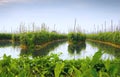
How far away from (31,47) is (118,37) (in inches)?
370

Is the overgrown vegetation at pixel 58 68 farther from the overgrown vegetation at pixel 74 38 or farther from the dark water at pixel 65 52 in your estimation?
the overgrown vegetation at pixel 74 38

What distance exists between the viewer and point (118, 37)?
84.7 ft

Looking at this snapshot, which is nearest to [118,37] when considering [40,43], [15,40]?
[40,43]

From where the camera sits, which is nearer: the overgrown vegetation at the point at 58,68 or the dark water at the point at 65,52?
the overgrown vegetation at the point at 58,68

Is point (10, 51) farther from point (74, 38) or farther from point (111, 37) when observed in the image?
point (111, 37)

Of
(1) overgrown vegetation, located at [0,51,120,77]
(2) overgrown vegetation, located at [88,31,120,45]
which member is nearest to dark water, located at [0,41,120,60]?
(2) overgrown vegetation, located at [88,31,120,45]

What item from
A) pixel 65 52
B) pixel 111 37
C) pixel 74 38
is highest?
pixel 111 37

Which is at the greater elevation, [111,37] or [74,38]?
[111,37]

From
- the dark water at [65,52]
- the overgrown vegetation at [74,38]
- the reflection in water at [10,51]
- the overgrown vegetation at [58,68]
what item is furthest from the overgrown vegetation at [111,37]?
the overgrown vegetation at [58,68]

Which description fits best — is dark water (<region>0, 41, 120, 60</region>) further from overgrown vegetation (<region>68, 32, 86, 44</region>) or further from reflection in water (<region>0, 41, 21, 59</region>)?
overgrown vegetation (<region>68, 32, 86, 44</region>)

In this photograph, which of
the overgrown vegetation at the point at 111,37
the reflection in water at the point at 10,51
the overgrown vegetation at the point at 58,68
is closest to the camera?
the overgrown vegetation at the point at 58,68

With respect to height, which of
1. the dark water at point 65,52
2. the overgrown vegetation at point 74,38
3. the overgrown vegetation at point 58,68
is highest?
the overgrown vegetation at point 58,68

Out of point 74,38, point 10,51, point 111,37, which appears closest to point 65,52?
point 10,51

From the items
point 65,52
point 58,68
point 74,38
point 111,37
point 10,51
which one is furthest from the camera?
point 74,38
